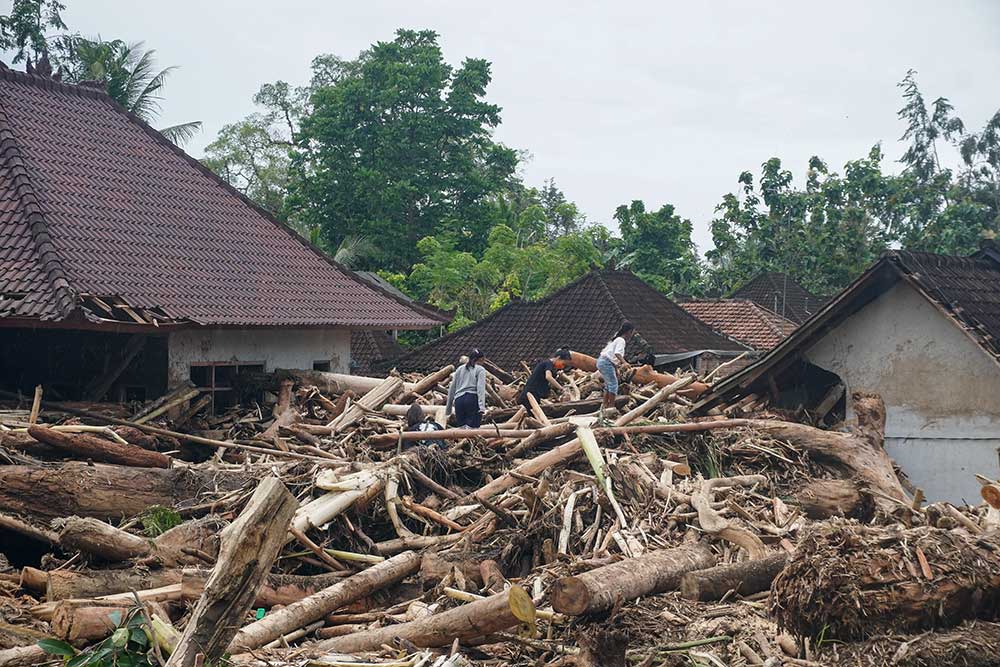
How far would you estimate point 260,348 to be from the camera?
18.1 metres

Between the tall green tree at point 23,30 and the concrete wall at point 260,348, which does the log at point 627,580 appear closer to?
the concrete wall at point 260,348

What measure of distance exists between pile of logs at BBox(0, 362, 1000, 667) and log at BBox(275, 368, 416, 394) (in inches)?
27.0

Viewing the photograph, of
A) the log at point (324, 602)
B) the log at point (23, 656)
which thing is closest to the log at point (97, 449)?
the log at point (324, 602)

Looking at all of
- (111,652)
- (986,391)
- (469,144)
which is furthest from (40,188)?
(469,144)

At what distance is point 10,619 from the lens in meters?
9.22

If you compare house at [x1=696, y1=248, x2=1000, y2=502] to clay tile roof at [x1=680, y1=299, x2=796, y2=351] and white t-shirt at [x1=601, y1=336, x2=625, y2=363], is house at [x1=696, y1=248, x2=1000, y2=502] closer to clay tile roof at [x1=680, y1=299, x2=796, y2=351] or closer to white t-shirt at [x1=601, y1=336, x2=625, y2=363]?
white t-shirt at [x1=601, y1=336, x2=625, y2=363]

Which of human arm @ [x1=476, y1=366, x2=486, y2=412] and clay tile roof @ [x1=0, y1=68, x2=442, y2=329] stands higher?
clay tile roof @ [x1=0, y1=68, x2=442, y2=329]

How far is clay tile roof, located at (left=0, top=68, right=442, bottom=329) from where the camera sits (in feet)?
52.5

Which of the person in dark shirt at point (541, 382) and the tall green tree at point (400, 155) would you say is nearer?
the person in dark shirt at point (541, 382)

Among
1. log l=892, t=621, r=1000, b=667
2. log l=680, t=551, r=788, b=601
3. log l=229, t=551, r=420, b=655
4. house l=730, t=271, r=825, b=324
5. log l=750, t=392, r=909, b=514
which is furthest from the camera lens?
A: house l=730, t=271, r=825, b=324

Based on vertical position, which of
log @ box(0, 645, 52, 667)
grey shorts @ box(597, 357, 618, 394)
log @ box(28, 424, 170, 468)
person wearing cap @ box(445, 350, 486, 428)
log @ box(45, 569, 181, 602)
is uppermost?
grey shorts @ box(597, 357, 618, 394)

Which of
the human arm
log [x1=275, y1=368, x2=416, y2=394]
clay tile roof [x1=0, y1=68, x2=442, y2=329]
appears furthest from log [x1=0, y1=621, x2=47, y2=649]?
log [x1=275, y1=368, x2=416, y2=394]

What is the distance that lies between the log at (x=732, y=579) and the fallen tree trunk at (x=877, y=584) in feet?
2.97

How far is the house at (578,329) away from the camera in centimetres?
3055
